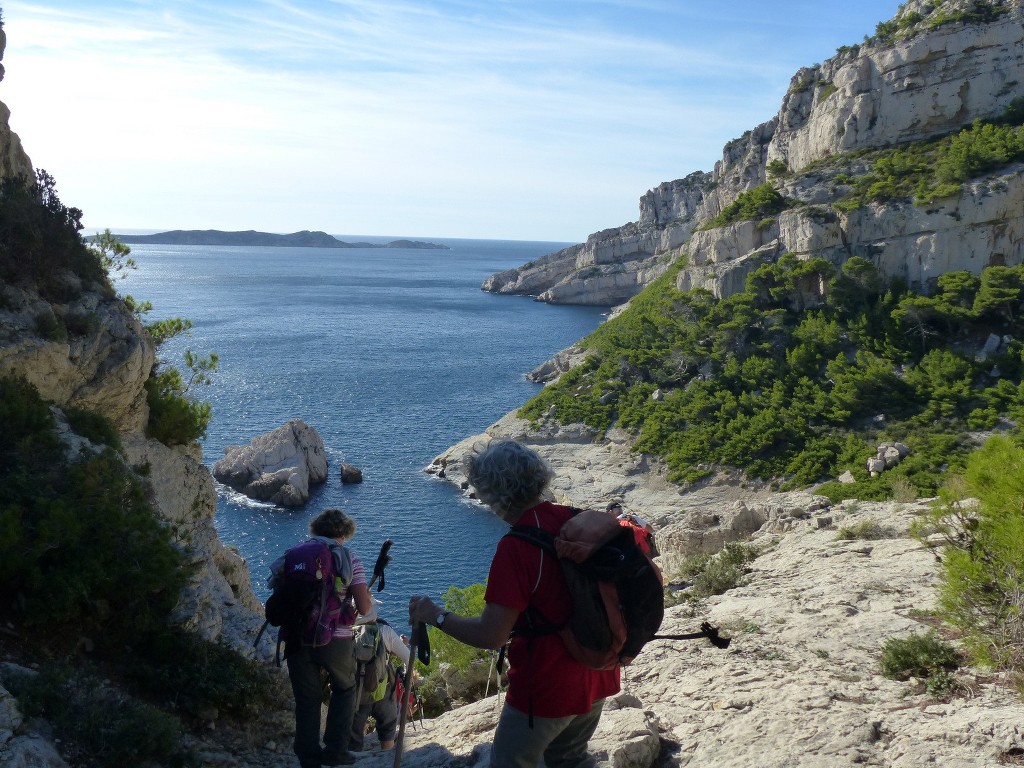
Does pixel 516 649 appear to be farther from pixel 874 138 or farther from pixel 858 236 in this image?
pixel 874 138

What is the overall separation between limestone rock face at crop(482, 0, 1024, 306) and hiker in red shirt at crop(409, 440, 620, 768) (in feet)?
137

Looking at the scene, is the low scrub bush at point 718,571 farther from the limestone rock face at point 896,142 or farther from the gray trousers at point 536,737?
the limestone rock face at point 896,142

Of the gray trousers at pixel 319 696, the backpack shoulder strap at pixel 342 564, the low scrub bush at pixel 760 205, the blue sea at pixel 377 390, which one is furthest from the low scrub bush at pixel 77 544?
the low scrub bush at pixel 760 205

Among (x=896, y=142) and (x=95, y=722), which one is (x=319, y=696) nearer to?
(x=95, y=722)

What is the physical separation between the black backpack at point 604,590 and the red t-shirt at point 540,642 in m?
0.07

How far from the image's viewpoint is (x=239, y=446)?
41.1m

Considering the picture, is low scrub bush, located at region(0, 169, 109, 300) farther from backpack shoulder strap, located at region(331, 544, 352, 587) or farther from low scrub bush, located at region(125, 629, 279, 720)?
backpack shoulder strap, located at region(331, 544, 352, 587)

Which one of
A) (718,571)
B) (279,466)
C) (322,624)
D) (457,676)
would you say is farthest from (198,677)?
(279,466)

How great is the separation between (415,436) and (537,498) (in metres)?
44.6

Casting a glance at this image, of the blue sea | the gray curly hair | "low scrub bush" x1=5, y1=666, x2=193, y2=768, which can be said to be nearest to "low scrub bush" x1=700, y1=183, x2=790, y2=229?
the blue sea

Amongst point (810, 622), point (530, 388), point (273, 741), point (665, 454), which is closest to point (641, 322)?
point (530, 388)

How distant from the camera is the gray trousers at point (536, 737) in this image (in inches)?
147

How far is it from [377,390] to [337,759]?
52.8 m

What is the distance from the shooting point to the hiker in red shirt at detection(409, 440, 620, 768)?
141 inches
